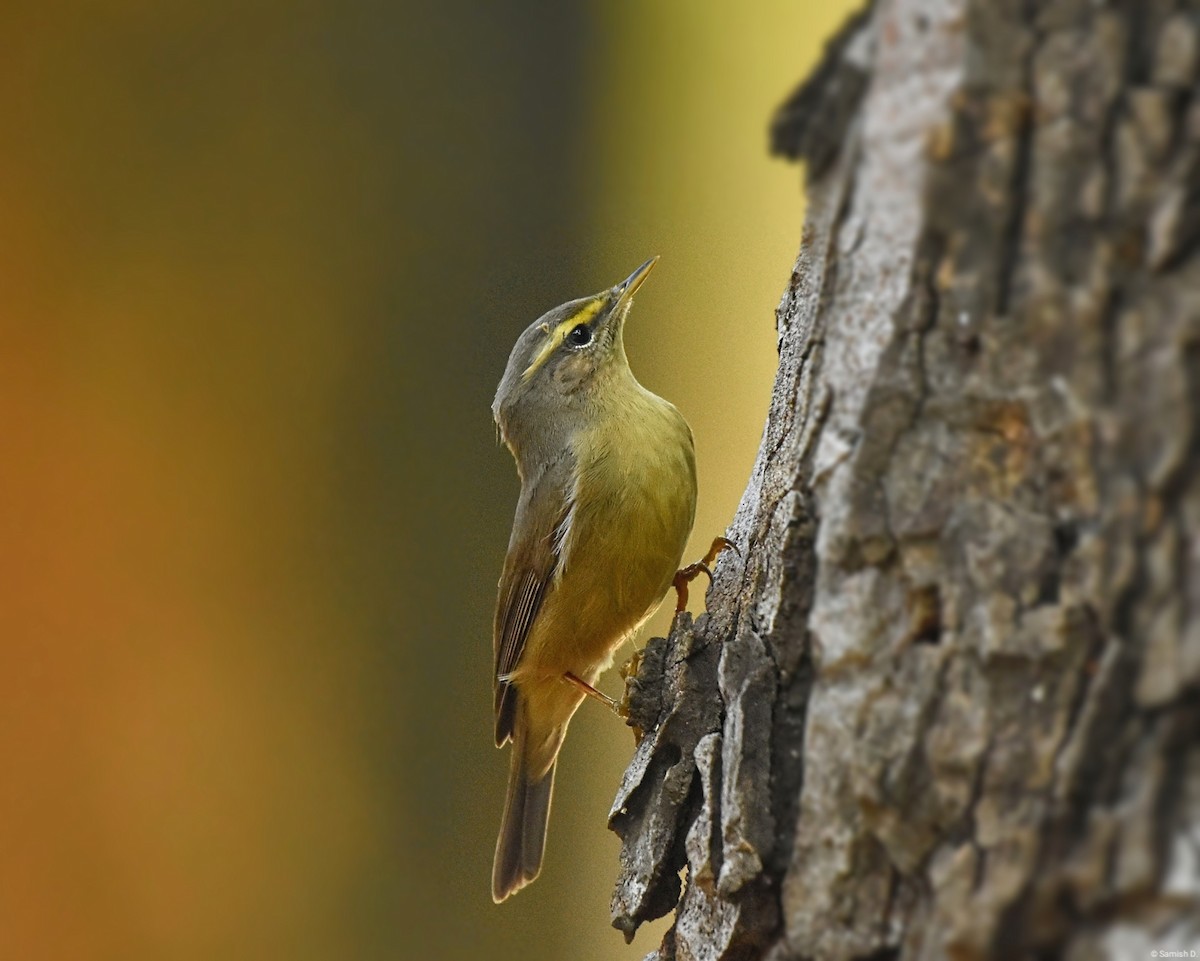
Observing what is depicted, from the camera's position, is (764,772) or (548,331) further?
(548,331)

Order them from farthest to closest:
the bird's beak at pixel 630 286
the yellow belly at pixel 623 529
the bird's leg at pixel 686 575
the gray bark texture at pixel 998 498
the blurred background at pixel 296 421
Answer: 1. the blurred background at pixel 296 421
2. the bird's beak at pixel 630 286
3. the yellow belly at pixel 623 529
4. the bird's leg at pixel 686 575
5. the gray bark texture at pixel 998 498

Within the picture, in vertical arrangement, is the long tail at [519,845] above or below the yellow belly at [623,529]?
below

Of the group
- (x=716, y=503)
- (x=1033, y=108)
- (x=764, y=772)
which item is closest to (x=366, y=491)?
(x=716, y=503)

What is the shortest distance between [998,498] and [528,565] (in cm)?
193

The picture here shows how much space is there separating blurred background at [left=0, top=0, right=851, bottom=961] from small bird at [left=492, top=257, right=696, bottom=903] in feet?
2.57

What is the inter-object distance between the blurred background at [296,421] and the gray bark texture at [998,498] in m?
2.43

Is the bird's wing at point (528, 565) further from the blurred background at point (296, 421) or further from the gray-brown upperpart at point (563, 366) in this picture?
the blurred background at point (296, 421)

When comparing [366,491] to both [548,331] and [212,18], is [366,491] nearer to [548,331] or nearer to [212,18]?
[548,331]

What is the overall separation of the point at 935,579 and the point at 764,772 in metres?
0.37

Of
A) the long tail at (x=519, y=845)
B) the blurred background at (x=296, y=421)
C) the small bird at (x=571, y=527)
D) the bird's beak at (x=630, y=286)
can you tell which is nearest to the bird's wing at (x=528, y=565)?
the small bird at (x=571, y=527)

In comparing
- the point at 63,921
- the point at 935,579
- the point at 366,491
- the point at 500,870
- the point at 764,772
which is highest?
the point at 935,579

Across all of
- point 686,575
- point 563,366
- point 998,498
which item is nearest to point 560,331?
point 563,366

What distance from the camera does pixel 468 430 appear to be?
13.7 feet

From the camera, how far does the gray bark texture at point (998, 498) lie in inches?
42.0
